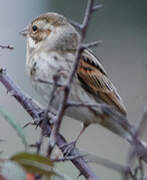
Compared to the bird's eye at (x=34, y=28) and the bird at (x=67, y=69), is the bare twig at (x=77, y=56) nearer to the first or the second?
the bird at (x=67, y=69)

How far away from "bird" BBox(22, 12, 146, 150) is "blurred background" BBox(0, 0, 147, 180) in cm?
22

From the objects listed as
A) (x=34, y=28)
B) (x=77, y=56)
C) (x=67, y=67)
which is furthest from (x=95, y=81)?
(x=77, y=56)

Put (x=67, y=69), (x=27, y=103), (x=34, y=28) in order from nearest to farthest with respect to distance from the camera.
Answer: (x=27, y=103) < (x=67, y=69) < (x=34, y=28)

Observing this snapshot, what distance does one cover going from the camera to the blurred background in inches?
224

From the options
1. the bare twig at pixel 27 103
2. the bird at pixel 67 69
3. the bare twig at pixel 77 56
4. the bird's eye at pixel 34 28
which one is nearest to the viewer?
the bare twig at pixel 77 56

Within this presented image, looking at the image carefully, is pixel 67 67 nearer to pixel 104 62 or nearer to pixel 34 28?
pixel 34 28

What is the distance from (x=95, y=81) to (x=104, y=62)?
6025mm

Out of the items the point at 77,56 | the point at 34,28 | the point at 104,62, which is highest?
the point at 77,56

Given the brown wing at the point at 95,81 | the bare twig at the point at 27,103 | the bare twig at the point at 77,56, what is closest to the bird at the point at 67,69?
the brown wing at the point at 95,81

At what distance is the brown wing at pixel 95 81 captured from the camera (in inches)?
144

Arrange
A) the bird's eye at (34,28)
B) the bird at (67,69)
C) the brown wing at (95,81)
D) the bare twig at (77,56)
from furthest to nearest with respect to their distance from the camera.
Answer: the bird's eye at (34,28) < the brown wing at (95,81) < the bird at (67,69) < the bare twig at (77,56)

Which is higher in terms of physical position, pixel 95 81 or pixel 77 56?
pixel 77 56

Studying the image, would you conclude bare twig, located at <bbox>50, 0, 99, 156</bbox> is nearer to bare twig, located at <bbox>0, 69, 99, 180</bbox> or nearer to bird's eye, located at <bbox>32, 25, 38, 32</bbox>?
bare twig, located at <bbox>0, 69, 99, 180</bbox>

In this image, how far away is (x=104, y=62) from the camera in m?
9.77
